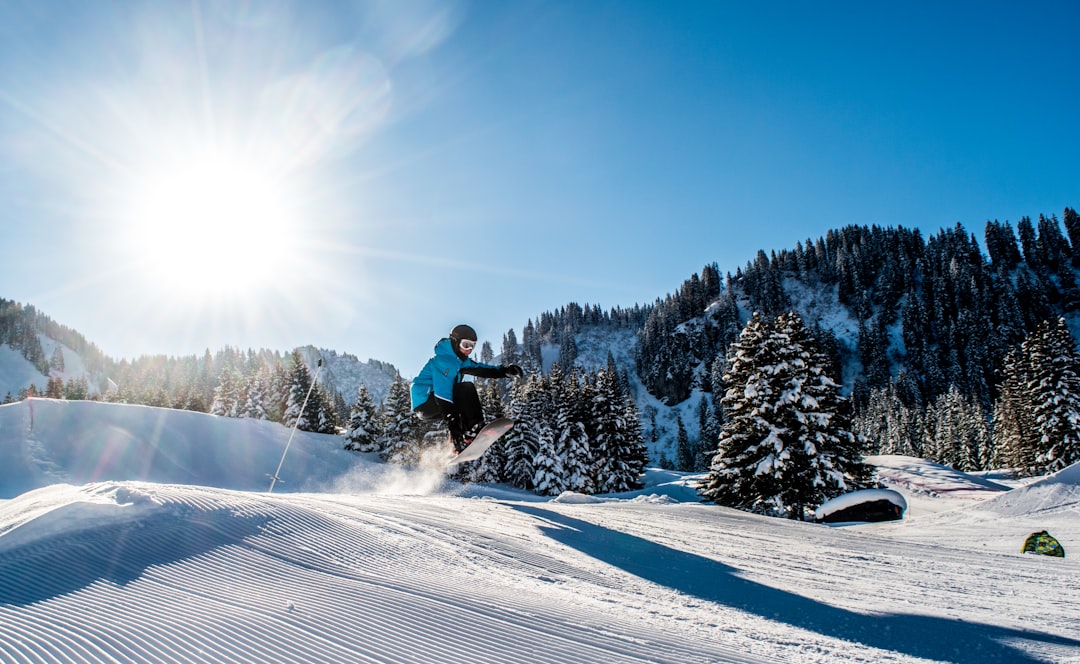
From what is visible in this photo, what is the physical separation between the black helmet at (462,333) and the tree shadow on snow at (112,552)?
13.5 feet

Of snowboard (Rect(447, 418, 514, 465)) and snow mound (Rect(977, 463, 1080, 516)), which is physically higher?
snowboard (Rect(447, 418, 514, 465))

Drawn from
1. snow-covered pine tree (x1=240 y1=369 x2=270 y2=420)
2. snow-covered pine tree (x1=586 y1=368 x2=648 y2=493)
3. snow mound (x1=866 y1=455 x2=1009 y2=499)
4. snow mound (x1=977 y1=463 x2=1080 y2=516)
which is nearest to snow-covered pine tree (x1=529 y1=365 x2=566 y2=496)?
snow-covered pine tree (x1=586 y1=368 x2=648 y2=493)

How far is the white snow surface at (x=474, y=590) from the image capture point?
3.90m

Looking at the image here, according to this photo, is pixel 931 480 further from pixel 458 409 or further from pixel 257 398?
pixel 257 398

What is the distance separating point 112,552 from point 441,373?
5081 mm

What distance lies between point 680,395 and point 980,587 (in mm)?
140110

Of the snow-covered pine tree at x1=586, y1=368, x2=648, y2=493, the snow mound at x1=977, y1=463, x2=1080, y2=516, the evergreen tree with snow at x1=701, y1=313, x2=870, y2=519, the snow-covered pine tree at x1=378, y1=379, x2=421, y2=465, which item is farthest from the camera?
the snow-covered pine tree at x1=378, y1=379, x2=421, y2=465

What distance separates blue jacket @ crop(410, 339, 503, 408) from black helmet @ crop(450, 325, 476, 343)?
0.58 feet

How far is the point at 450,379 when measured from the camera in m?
9.59

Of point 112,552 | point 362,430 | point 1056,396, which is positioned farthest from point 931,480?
point 112,552

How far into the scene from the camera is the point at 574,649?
12.9 feet

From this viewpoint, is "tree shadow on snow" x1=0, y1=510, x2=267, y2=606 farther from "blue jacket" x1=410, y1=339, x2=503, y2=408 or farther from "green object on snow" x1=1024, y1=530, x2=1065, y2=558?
"green object on snow" x1=1024, y1=530, x2=1065, y2=558

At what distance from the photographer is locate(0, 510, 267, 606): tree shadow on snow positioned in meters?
4.85

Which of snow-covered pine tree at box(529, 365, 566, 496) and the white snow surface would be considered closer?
the white snow surface
